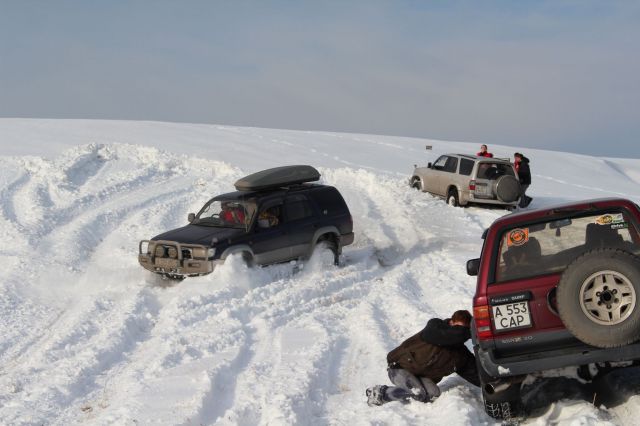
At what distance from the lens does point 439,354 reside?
21.4 ft

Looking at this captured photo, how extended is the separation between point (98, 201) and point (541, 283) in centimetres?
1466

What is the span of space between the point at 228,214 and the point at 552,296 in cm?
837

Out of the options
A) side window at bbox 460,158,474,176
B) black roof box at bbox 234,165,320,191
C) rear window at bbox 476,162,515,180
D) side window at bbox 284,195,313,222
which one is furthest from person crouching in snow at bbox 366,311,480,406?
side window at bbox 460,158,474,176

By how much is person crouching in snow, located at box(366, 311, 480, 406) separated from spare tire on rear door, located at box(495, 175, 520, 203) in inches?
549

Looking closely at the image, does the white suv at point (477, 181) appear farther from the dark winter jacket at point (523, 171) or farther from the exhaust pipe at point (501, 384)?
the exhaust pipe at point (501, 384)

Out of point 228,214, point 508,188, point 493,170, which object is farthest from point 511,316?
point 493,170

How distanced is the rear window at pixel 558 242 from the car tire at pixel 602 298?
44 centimetres

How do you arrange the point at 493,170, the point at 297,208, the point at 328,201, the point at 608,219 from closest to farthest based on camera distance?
1. the point at 608,219
2. the point at 297,208
3. the point at 328,201
4. the point at 493,170

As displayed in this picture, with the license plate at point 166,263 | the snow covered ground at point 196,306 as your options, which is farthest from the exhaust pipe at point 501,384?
the license plate at point 166,263

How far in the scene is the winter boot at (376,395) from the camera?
6.46m

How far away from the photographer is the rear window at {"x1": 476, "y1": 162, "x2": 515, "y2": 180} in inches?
805

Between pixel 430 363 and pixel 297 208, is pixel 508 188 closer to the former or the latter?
pixel 297 208

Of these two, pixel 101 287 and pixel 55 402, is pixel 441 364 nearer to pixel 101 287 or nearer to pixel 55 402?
pixel 55 402

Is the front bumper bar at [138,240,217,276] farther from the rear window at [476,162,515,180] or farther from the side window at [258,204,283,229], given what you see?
the rear window at [476,162,515,180]
